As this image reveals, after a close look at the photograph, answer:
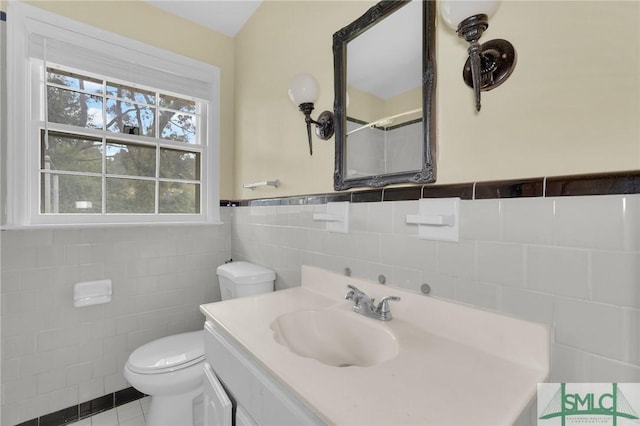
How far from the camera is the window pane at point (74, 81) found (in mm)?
1693

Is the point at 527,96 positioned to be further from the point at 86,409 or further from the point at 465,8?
the point at 86,409

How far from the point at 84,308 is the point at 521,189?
2278mm

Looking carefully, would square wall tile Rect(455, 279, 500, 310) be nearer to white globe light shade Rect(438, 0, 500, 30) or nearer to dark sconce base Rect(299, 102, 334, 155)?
white globe light shade Rect(438, 0, 500, 30)

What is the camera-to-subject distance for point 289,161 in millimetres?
1652

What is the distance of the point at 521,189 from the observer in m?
0.76

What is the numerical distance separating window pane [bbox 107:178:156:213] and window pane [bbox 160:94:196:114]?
23.4 inches

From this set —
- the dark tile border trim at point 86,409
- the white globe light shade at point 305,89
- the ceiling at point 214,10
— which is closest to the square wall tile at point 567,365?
the white globe light shade at point 305,89

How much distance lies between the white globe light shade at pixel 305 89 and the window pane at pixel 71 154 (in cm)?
140

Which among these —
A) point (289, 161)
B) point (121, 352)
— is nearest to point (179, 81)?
point (289, 161)

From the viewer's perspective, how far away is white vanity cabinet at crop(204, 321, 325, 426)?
654 millimetres

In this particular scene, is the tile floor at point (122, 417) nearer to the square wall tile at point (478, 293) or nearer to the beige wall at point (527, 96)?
the beige wall at point (527, 96)

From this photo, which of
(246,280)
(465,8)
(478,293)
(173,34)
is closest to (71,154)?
(173,34)

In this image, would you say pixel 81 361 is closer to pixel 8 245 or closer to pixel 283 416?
pixel 8 245

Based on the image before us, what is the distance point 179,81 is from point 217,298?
165 centimetres
